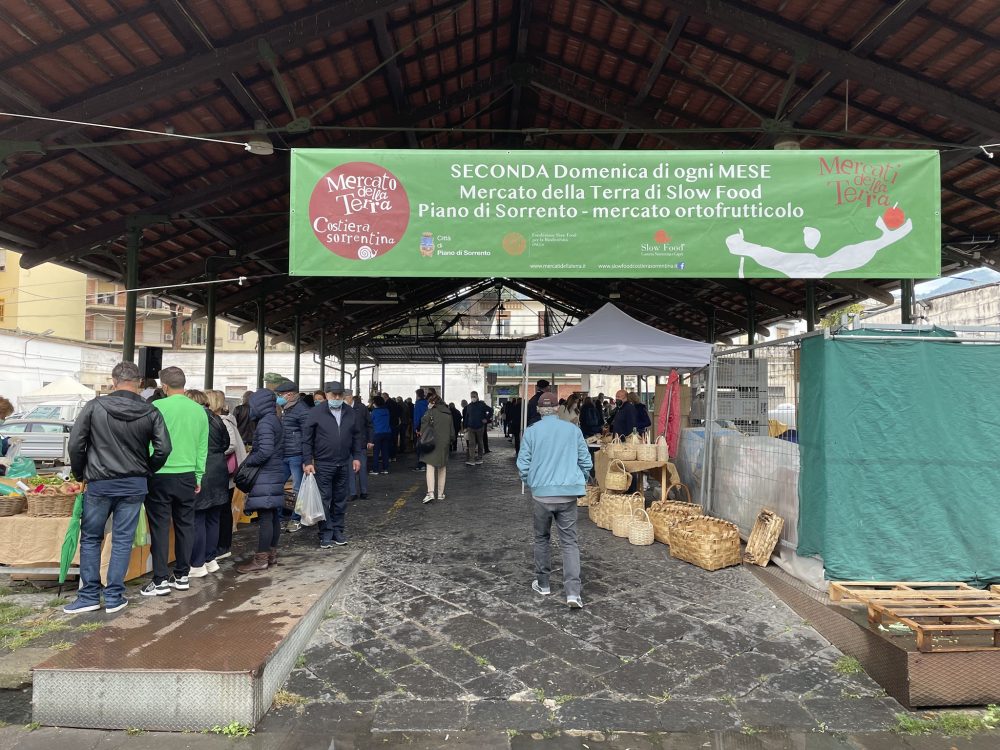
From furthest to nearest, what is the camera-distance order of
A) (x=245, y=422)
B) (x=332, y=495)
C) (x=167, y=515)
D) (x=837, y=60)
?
(x=245, y=422) < (x=837, y=60) < (x=332, y=495) < (x=167, y=515)

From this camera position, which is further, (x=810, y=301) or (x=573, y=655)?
(x=810, y=301)

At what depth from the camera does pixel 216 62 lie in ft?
18.4

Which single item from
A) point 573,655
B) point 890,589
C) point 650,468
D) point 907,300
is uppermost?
point 907,300

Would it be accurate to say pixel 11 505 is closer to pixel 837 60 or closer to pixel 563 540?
pixel 563 540

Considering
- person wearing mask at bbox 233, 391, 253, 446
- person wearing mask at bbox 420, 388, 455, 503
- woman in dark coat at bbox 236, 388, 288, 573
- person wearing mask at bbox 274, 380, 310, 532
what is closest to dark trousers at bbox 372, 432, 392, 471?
person wearing mask at bbox 420, 388, 455, 503

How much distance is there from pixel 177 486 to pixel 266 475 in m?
0.67

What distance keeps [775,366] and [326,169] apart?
4.48m

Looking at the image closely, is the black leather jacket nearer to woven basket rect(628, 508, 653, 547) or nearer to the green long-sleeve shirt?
the green long-sleeve shirt

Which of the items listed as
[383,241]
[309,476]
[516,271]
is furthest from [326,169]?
[309,476]

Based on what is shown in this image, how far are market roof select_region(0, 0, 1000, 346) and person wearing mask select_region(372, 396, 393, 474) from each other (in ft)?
12.8

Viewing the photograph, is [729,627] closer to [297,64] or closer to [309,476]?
[309,476]

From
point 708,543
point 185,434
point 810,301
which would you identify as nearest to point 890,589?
point 708,543

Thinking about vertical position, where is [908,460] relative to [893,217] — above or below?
below

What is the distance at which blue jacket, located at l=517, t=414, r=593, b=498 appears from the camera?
428cm
